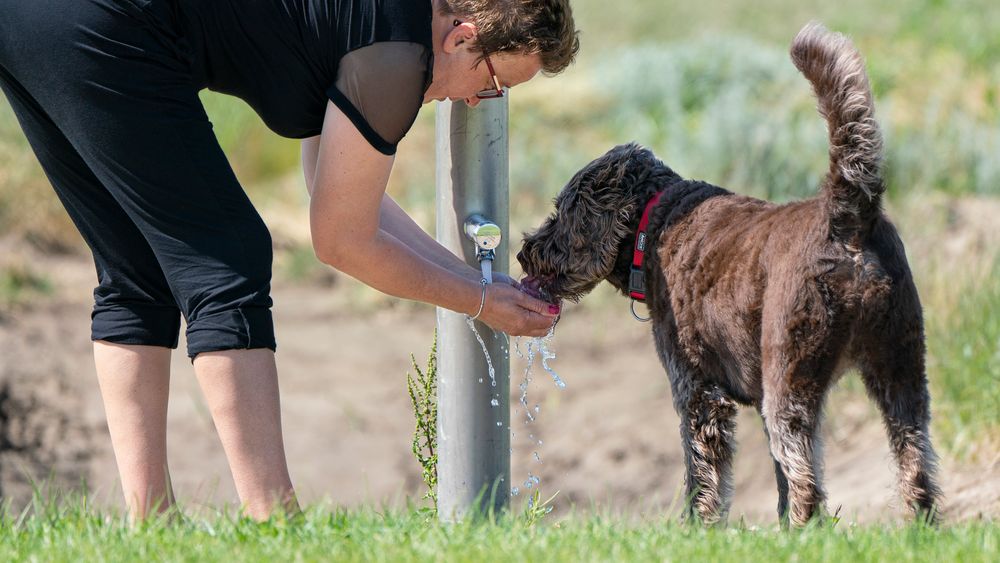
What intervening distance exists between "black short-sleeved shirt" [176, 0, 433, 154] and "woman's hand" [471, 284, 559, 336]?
2.42 feet

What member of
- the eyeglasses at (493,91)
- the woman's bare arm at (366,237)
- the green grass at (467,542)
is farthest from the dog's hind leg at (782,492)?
the eyeglasses at (493,91)

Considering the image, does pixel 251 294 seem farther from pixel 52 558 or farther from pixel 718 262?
pixel 718 262

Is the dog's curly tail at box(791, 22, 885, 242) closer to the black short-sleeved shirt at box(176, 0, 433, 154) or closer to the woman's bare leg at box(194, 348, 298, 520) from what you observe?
the black short-sleeved shirt at box(176, 0, 433, 154)

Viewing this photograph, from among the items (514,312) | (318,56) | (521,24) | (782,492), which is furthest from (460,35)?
(782,492)

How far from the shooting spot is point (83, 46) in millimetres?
3160

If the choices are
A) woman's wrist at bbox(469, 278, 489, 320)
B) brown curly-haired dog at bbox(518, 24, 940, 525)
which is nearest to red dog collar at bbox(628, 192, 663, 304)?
brown curly-haired dog at bbox(518, 24, 940, 525)

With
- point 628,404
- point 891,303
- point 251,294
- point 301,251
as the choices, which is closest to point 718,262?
point 891,303

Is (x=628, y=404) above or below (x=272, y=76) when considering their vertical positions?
below

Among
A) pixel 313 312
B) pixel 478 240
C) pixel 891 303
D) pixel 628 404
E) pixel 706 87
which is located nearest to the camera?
pixel 891 303

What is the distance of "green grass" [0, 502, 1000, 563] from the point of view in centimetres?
301

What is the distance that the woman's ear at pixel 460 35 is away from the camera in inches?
131

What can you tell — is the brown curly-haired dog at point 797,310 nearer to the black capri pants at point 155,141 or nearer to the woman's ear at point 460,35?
the woman's ear at point 460,35

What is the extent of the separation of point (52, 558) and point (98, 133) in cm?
114

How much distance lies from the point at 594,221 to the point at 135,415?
71.0 inches
